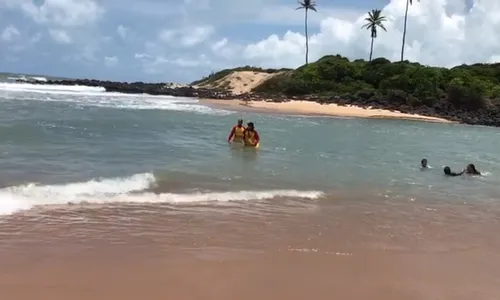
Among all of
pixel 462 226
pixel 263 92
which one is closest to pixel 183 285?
pixel 462 226

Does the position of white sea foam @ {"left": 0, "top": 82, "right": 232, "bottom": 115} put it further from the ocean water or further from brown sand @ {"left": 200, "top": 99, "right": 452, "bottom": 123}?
the ocean water

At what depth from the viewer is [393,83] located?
168 ft

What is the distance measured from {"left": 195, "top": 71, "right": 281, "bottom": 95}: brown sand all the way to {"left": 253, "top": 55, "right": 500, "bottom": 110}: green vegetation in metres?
3.29

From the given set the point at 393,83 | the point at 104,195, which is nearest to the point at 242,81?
the point at 393,83

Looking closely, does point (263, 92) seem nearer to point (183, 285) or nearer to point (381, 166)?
point (381, 166)

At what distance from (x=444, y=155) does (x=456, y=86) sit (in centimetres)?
2866

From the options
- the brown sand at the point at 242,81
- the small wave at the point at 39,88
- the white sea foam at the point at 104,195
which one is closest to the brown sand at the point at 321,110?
the brown sand at the point at 242,81

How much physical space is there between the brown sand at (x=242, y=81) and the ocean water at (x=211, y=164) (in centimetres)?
3935

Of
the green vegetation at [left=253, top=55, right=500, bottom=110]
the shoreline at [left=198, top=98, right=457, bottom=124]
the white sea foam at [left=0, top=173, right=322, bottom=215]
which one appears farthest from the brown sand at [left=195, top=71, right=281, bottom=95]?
the white sea foam at [left=0, top=173, right=322, bottom=215]

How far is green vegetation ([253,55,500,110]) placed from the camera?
46750 millimetres

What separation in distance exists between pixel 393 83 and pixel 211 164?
3951cm

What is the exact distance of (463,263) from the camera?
6914 mm

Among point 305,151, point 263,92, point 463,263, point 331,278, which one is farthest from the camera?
point 263,92

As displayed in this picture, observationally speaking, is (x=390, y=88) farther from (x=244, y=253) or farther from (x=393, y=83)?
(x=244, y=253)
